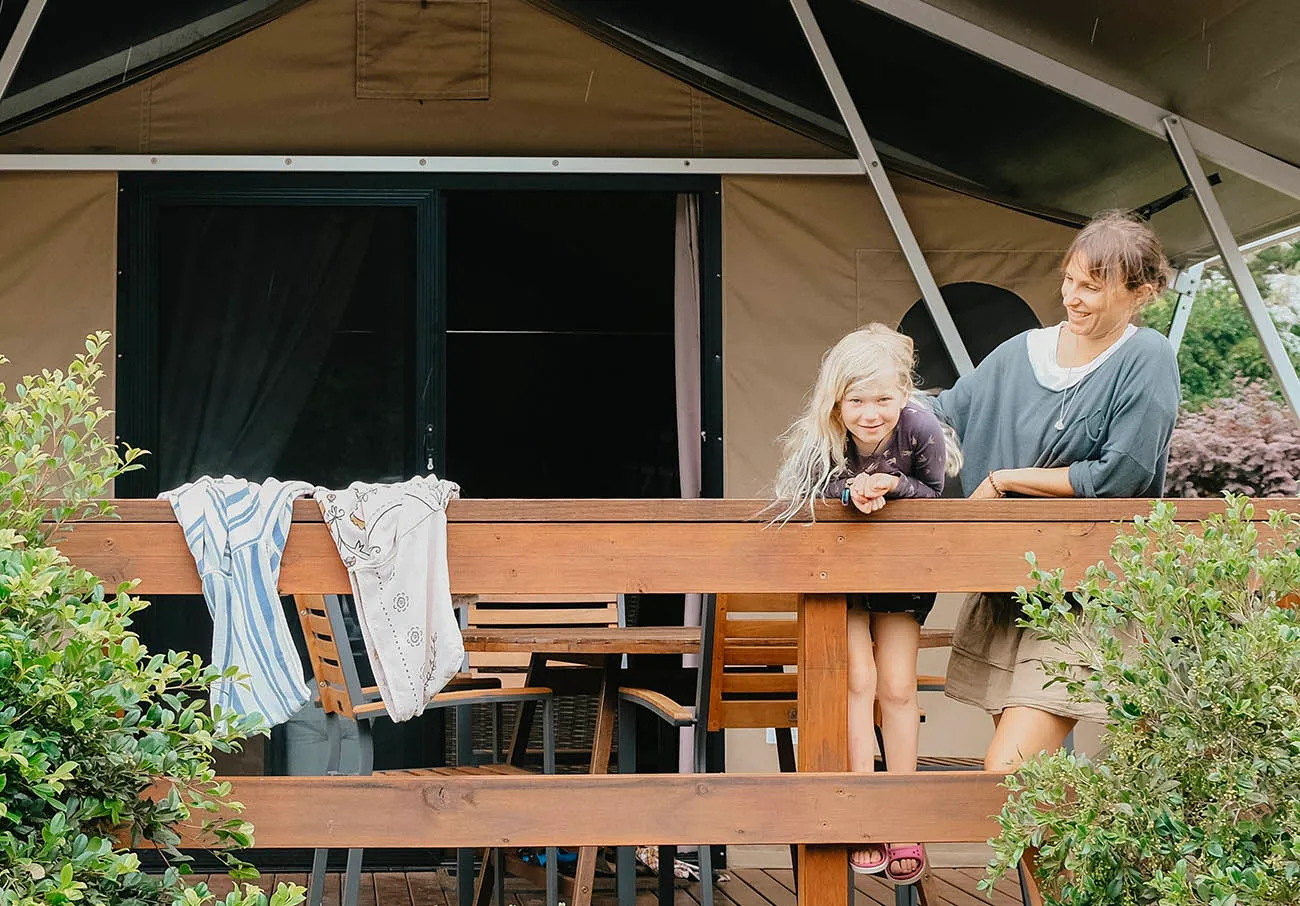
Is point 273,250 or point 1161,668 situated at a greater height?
point 273,250

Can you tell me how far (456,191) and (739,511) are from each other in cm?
268

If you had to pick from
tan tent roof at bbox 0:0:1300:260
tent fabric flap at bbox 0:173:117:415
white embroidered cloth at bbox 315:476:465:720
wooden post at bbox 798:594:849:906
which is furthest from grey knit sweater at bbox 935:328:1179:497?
tent fabric flap at bbox 0:173:117:415

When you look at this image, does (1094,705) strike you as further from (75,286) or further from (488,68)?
(75,286)

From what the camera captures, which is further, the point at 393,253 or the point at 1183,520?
the point at 393,253

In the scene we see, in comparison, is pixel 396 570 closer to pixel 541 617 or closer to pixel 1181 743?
pixel 1181 743

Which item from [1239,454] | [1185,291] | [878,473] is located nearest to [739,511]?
[878,473]

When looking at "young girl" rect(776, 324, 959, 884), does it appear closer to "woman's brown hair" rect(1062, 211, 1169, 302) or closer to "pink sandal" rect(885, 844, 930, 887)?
"pink sandal" rect(885, 844, 930, 887)

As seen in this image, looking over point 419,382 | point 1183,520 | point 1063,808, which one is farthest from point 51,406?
point 419,382

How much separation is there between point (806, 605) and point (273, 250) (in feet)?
9.80

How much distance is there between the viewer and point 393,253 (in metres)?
4.80

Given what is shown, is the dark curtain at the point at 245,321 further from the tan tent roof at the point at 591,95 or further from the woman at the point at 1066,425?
the woman at the point at 1066,425

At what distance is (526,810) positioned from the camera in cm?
236

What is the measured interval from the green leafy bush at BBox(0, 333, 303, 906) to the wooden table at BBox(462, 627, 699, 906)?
115 cm

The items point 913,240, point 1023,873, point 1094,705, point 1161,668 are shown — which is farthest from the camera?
point 913,240
